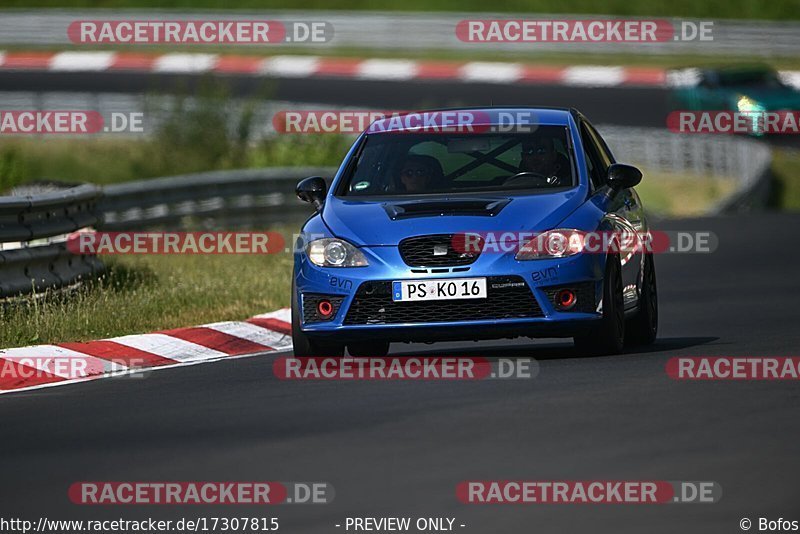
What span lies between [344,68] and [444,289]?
3649 centimetres

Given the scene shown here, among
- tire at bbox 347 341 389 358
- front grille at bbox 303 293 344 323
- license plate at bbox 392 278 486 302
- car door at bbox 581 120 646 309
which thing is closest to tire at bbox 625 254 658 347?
car door at bbox 581 120 646 309

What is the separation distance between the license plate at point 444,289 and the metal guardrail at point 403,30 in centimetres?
3444

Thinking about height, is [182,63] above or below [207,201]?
above

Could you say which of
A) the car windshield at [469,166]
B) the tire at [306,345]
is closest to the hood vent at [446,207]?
the car windshield at [469,166]

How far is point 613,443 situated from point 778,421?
3.18ft

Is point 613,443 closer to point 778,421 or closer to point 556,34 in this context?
point 778,421

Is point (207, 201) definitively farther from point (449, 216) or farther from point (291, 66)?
point (291, 66)

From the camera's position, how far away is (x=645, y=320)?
40.2 feet

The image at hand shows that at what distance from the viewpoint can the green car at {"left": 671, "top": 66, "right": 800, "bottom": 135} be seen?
37594 millimetres

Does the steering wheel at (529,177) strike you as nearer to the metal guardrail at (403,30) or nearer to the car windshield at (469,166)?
the car windshield at (469,166)

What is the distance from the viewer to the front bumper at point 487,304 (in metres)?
10.7

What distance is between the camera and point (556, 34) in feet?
149

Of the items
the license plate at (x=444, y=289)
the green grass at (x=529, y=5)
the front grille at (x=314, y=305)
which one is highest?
the green grass at (x=529, y=5)

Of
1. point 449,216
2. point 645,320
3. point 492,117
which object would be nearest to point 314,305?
point 449,216
